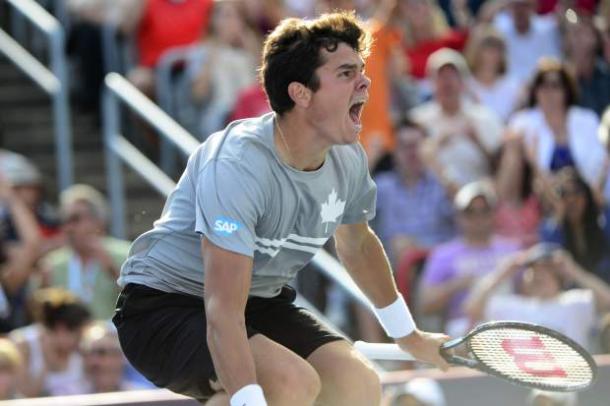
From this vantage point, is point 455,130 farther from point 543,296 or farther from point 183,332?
point 183,332

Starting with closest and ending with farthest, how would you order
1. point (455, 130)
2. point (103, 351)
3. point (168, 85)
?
point (103, 351), point (455, 130), point (168, 85)

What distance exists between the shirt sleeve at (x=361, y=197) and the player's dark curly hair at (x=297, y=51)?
41 cm

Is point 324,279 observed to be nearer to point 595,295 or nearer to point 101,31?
point 595,295

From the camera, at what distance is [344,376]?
4316 mm

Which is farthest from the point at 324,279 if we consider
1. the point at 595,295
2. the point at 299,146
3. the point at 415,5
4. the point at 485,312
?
the point at 299,146

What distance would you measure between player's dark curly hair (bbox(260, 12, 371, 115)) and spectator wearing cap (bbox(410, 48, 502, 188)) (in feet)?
13.5

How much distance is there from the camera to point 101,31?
9023 mm

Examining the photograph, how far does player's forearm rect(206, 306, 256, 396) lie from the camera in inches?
153

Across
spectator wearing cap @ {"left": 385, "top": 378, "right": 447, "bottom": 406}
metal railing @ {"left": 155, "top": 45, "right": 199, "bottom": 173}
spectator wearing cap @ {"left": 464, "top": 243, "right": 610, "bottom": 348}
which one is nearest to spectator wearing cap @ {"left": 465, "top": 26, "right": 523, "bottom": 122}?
spectator wearing cap @ {"left": 464, "top": 243, "right": 610, "bottom": 348}

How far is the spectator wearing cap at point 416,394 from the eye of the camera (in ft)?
19.3

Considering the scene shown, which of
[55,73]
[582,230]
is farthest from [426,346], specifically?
[55,73]

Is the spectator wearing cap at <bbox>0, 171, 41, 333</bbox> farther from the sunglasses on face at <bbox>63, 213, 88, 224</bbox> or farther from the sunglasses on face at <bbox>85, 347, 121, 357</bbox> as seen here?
the sunglasses on face at <bbox>85, 347, 121, 357</bbox>

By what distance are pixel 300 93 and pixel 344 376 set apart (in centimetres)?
88

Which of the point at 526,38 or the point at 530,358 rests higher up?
the point at 526,38
